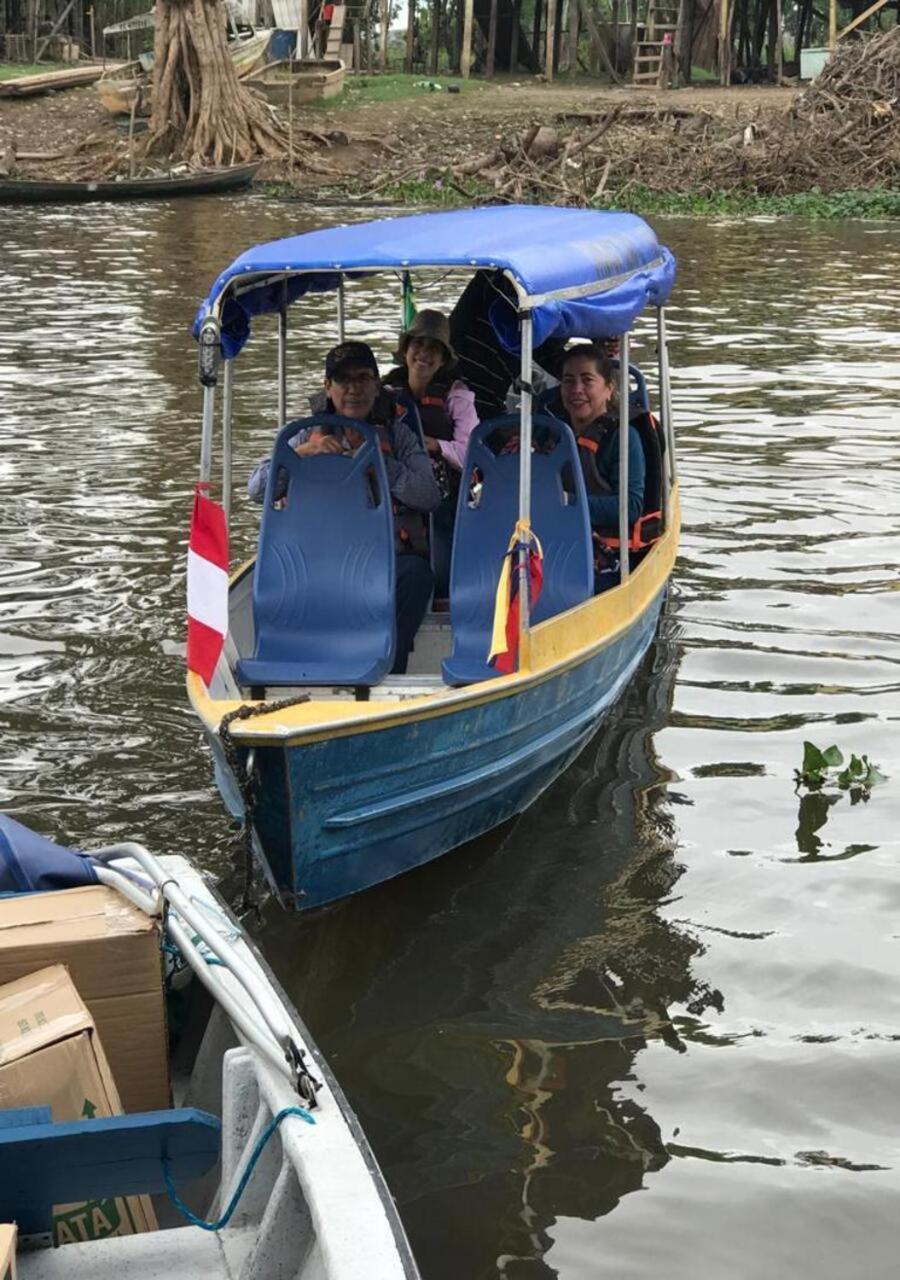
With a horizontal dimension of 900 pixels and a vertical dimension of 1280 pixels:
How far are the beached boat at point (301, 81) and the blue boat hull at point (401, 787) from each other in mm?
34730

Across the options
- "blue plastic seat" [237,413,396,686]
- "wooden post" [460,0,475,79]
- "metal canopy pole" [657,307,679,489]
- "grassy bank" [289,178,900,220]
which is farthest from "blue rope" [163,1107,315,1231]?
"wooden post" [460,0,475,79]

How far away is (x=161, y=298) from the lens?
68.8ft

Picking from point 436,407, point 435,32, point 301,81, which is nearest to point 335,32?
point 435,32

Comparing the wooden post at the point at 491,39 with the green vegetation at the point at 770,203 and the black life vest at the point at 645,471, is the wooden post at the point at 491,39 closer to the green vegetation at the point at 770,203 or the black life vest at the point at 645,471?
the green vegetation at the point at 770,203

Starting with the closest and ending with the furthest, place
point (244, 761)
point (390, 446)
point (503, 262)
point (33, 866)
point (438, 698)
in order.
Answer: point (33, 866)
point (244, 761)
point (438, 698)
point (503, 262)
point (390, 446)

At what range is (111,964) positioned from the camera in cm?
450

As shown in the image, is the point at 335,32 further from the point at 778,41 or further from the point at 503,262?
the point at 503,262

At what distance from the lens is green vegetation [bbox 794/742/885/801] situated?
7.60m

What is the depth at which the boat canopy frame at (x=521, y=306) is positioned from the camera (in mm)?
6602

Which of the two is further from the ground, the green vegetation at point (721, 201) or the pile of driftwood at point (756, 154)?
the pile of driftwood at point (756, 154)

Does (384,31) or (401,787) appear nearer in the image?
(401,787)

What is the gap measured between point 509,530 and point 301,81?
113 ft

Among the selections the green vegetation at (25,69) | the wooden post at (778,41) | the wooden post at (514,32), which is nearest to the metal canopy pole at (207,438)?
the green vegetation at (25,69)

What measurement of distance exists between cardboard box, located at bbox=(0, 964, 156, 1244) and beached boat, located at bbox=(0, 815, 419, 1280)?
0.06m
